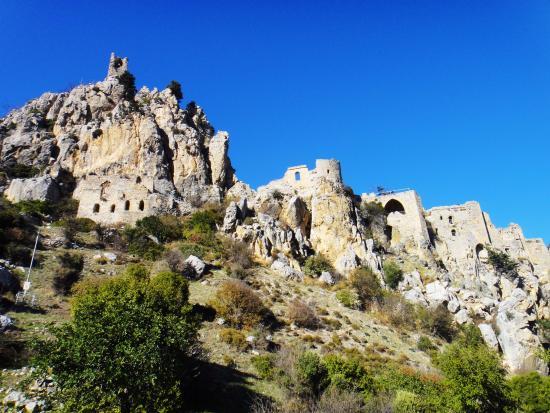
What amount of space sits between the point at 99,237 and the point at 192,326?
2037cm

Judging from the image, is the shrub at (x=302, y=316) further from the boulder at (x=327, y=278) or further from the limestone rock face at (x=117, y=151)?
the limestone rock face at (x=117, y=151)

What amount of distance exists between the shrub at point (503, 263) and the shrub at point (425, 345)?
914 inches

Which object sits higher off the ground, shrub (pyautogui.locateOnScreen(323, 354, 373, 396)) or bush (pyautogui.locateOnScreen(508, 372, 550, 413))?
shrub (pyautogui.locateOnScreen(323, 354, 373, 396))

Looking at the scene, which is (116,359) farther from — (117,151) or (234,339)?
(117,151)

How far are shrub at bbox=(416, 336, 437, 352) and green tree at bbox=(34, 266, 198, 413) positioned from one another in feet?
66.5

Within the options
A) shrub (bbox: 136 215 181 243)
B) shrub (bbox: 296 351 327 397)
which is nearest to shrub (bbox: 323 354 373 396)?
shrub (bbox: 296 351 327 397)

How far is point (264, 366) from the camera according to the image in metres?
18.9

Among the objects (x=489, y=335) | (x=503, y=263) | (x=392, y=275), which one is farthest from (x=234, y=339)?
(x=503, y=263)

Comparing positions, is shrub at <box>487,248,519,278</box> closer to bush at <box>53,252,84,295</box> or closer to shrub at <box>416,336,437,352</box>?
shrub at <box>416,336,437,352</box>

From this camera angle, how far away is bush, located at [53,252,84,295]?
2327cm

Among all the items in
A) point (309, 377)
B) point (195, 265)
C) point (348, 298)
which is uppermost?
point (195, 265)

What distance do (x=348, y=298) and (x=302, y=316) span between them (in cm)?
657

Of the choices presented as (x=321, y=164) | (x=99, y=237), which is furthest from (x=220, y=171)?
(x=99, y=237)

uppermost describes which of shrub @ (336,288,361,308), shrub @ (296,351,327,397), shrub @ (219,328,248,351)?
shrub @ (336,288,361,308)
